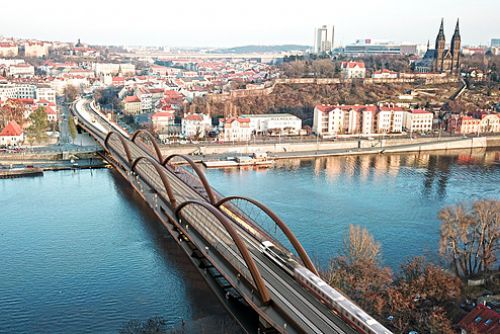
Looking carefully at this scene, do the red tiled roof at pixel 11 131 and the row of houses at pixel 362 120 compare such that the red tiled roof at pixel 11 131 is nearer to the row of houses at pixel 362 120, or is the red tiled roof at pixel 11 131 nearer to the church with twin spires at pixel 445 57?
the row of houses at pixel 362 120

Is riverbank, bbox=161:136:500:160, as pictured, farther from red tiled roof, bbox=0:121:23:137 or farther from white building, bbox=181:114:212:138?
red tiled roof, bbox=0:121:23:137

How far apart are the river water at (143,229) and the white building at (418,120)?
448cm

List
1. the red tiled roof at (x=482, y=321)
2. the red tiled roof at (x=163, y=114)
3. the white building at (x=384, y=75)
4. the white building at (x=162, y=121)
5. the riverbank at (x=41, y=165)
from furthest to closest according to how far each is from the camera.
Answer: the white building at (x=384, y=75) → the red tiled roof at (x=163, y=114) → the white building at (x=162, y=121) → the riverbank at (x=41, y=165) → the red tiled roof at (x=482, y=321)

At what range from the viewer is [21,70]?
3147cm

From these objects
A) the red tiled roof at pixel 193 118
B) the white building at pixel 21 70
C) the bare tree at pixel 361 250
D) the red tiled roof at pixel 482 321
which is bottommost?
the red tiled roof at pixel 482 321

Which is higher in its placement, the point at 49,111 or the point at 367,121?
the point at 49,111

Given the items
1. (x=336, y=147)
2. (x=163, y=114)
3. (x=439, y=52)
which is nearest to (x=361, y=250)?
(x=336, y=147)

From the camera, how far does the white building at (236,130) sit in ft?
50.5

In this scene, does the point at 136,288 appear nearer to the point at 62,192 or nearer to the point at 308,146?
the point at 62,192

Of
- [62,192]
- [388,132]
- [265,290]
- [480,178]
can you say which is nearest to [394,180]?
[480,178]

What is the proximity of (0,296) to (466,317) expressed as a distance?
5.11m

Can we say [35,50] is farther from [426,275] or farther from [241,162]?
[426,275]

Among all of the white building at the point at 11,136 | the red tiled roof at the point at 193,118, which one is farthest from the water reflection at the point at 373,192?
the white building at the point at 11,136

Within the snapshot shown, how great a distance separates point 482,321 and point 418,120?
14.2 metres
